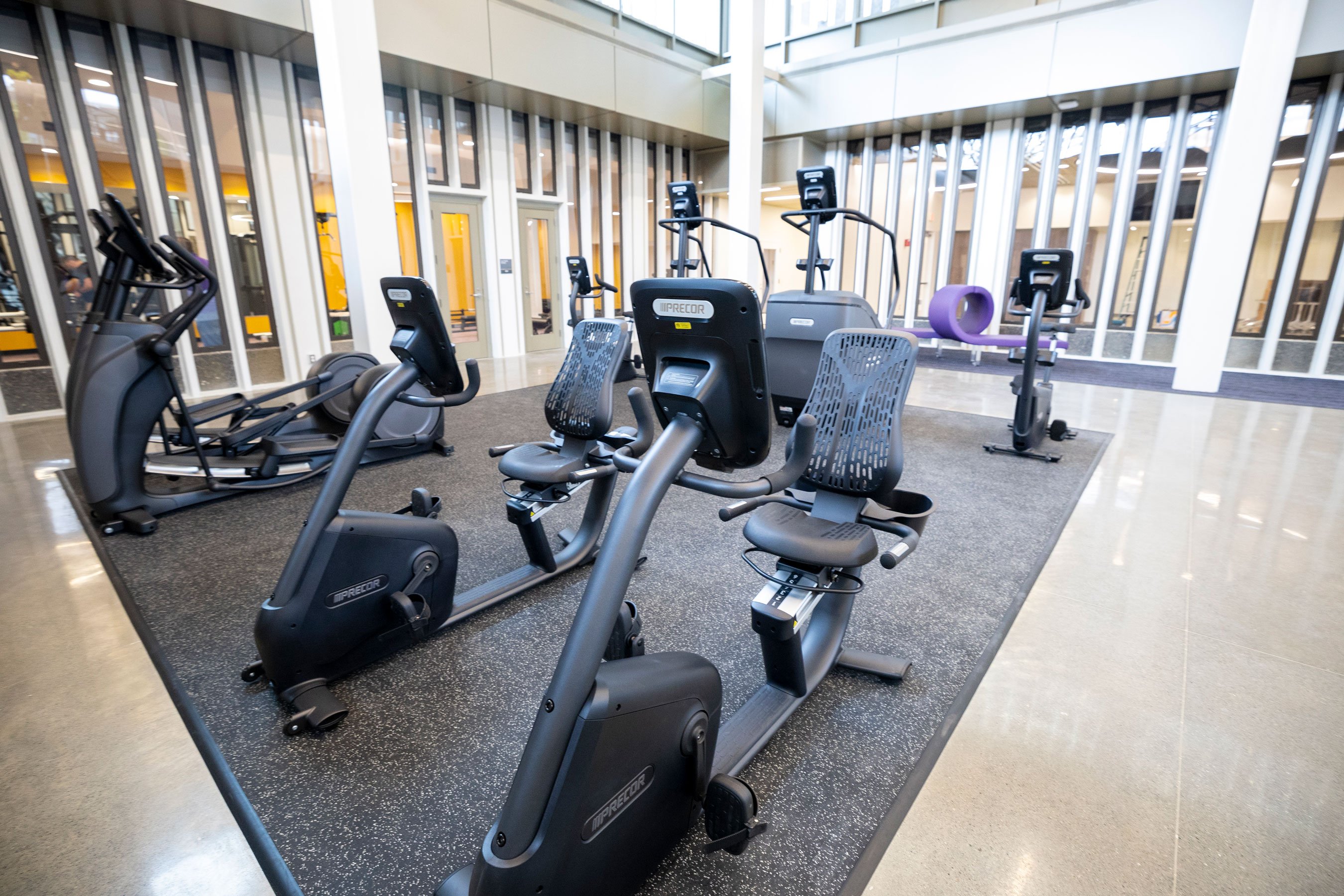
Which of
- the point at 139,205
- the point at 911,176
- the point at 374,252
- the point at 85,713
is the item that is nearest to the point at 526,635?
the point at 85,713

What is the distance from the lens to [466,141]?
28.0ft

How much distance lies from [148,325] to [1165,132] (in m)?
11.2

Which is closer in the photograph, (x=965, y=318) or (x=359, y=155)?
(x=359, y=155)

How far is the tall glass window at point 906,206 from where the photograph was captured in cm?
1038

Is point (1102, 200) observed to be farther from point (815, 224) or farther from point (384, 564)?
point (384, 564)

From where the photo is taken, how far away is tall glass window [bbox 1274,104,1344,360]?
24.7 ft

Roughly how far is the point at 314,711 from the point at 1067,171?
36.2 feet

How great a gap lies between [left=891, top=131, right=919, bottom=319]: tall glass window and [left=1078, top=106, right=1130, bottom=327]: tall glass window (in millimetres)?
2475

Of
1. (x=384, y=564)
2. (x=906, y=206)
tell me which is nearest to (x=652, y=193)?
(x=906, y=206)

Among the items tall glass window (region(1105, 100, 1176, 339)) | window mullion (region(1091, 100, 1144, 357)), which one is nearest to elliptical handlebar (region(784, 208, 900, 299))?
window mullion (region(1091, 100, 1144, 357))

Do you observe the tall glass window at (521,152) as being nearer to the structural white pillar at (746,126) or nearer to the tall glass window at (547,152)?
the tall glass window at (547,152)

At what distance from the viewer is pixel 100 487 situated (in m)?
3.29

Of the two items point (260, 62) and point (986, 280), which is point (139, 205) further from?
point (986, 280)

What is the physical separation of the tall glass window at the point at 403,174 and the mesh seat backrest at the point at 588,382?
5.80 meters
